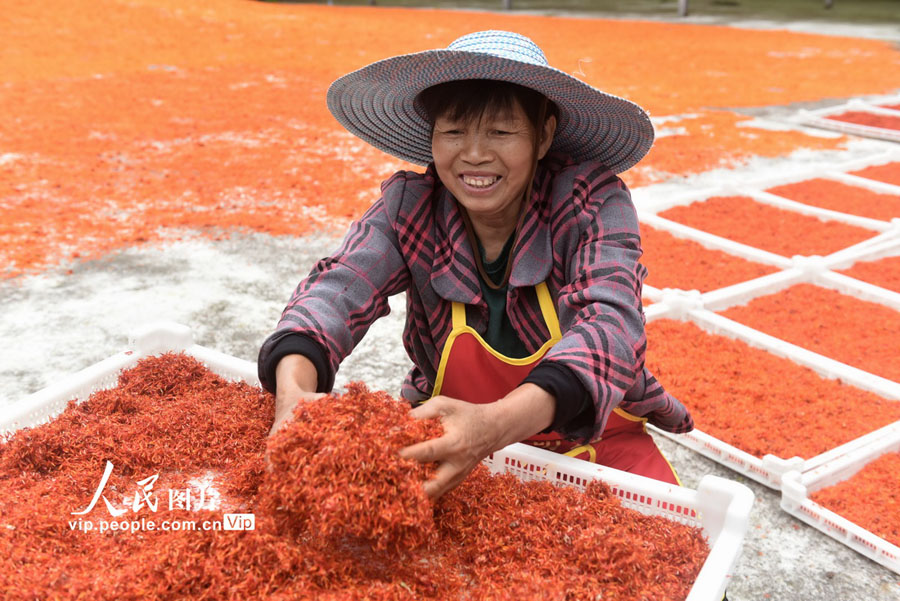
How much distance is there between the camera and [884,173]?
5.05 m

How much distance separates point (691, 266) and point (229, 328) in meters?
2.09

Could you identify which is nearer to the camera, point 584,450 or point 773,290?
point 584,450

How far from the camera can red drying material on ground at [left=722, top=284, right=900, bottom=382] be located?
2.79 m

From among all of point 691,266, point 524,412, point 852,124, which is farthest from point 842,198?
point 524,412

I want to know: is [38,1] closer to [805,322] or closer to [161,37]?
[161,37]

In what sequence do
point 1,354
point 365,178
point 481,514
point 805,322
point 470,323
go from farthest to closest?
point 365,178
point 805,322
point 1,354
point 470,323
point 481,514

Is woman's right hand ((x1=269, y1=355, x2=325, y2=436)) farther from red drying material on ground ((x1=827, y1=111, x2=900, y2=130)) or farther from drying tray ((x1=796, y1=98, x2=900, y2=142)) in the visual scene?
red drying material on ground ((x1=827, y1=111, x2=900, y2=130))

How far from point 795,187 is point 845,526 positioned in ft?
10.7

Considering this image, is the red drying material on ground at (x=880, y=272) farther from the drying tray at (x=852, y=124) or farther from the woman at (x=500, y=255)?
the drying tray at (x=852, y=124)

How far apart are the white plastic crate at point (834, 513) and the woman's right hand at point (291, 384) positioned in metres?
1.41

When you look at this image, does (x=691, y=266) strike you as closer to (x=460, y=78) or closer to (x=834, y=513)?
(x=834, y=513)

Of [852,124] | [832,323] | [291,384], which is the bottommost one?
[832,323]

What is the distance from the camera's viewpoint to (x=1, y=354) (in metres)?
2.87

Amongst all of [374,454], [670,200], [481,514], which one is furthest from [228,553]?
[670,200]
